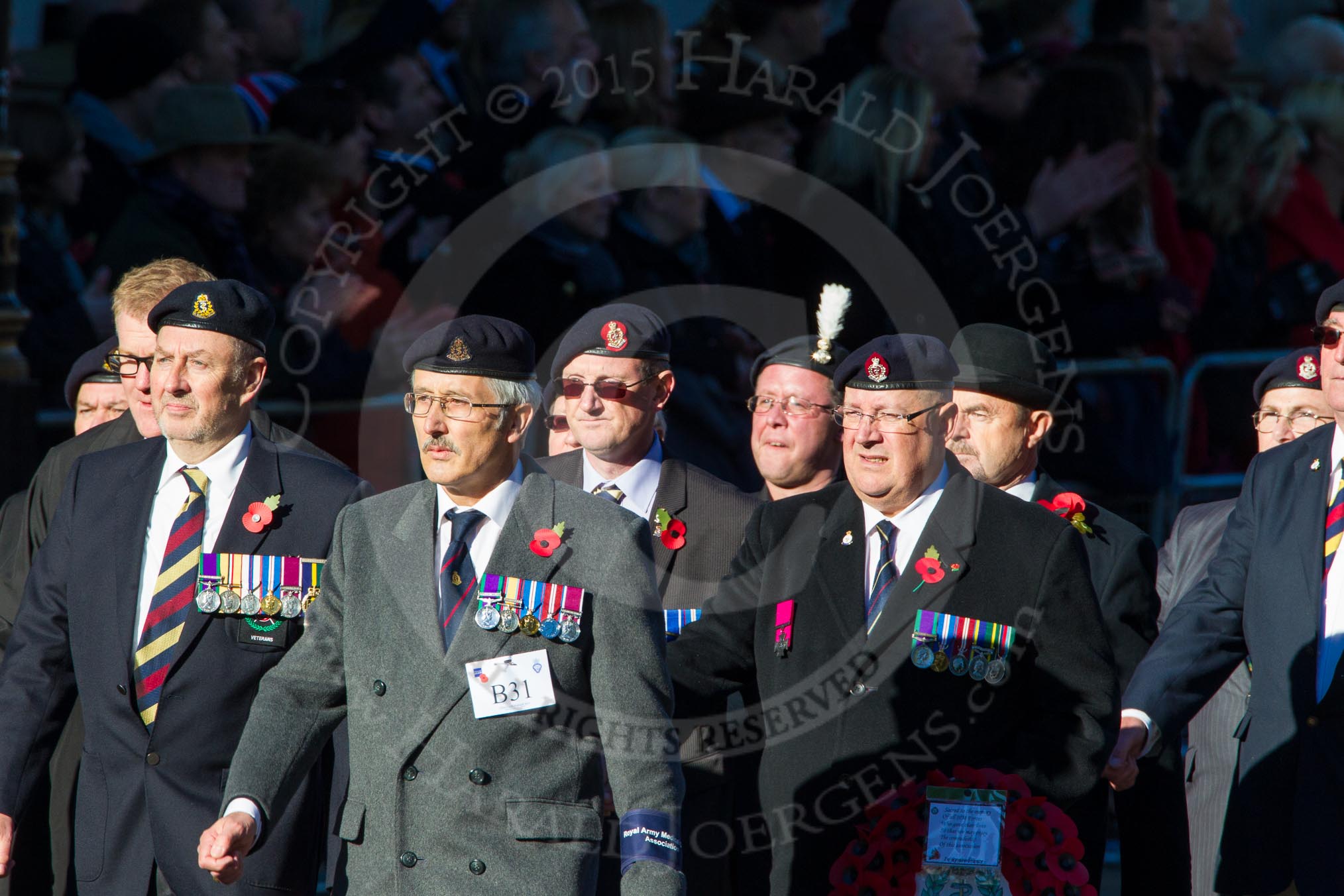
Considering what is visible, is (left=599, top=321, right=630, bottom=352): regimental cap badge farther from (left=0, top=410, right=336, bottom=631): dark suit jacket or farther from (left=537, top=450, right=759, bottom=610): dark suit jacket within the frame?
(left=0, top=410, right=336, bottom=631): dark suit jacket

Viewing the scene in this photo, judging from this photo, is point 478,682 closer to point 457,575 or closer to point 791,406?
point 457,575

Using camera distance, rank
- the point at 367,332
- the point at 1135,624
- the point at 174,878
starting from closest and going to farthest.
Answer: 1. the point at 174,878
2. the point at 1135,624
3. the point at 367,332

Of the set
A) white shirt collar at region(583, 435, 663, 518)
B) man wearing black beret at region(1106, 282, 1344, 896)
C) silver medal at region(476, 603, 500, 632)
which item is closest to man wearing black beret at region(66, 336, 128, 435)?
white shirt collar at region(583, 435, 663, 518)

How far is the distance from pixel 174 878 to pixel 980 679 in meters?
2.07

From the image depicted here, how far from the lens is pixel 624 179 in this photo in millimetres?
8406

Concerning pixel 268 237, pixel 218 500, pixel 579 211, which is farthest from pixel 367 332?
pixel 218 500

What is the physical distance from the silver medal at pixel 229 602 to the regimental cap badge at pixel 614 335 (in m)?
1.52

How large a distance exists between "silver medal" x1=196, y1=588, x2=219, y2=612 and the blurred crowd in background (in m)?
3.34

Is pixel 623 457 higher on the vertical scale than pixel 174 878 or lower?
higher

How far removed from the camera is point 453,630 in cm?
383

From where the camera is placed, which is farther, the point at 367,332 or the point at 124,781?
the point at 367,332

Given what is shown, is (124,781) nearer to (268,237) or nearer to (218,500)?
(218,500)

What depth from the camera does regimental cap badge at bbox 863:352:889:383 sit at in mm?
4371

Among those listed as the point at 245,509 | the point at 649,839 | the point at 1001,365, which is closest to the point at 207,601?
the point at 245,509
